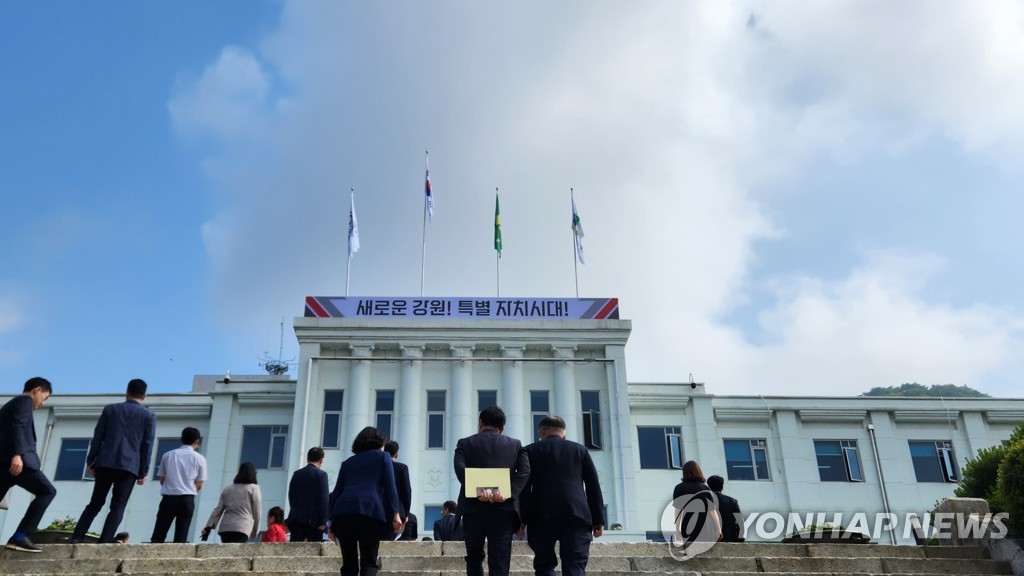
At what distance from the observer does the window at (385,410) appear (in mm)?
27392

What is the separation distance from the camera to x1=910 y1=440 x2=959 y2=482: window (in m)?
28.8

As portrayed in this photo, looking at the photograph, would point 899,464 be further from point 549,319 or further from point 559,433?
point 559,433

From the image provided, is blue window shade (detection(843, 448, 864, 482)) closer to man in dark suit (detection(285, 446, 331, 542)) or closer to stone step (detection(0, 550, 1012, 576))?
stone step (detection(0, 550, 1012, 576))

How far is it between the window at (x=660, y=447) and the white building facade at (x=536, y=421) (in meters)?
0.05

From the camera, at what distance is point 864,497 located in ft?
93.5

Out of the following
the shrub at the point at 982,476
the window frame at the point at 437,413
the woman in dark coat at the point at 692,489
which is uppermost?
the window frame at the point at 437,413

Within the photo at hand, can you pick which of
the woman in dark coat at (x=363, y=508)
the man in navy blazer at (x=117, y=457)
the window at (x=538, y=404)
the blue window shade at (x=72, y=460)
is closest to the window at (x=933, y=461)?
the window at (x=538, y=404)

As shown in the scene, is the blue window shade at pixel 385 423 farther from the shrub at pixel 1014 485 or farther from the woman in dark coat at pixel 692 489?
the shrub at pixel 1014 485

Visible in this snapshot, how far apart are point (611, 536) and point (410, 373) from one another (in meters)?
8.14

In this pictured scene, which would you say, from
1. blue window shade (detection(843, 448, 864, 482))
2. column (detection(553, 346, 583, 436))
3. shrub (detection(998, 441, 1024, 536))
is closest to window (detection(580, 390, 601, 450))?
column (detection(553, 346, 583, 436))

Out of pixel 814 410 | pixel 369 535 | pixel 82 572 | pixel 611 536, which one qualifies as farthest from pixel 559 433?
pixel 814 410

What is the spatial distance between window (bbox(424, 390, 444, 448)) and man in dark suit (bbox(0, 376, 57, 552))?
58.8 feet

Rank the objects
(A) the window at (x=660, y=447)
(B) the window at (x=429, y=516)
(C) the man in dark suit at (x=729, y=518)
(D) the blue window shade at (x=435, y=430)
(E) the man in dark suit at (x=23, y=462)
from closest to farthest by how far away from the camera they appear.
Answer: (E) the man in dark suit at (x=23, y=462)
(C) the man in dark suit at (x=729, y=518)
(B) the window at (x=429, y=516)
(D) the blue window shade at (x=435, y=430)
(A) the window at (x=660, y=447)

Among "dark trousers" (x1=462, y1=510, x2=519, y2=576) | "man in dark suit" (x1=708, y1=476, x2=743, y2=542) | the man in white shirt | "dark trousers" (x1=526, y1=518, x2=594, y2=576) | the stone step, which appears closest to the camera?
"dark trousers" (x1=462, y1=510, x2=519, y2=576)
